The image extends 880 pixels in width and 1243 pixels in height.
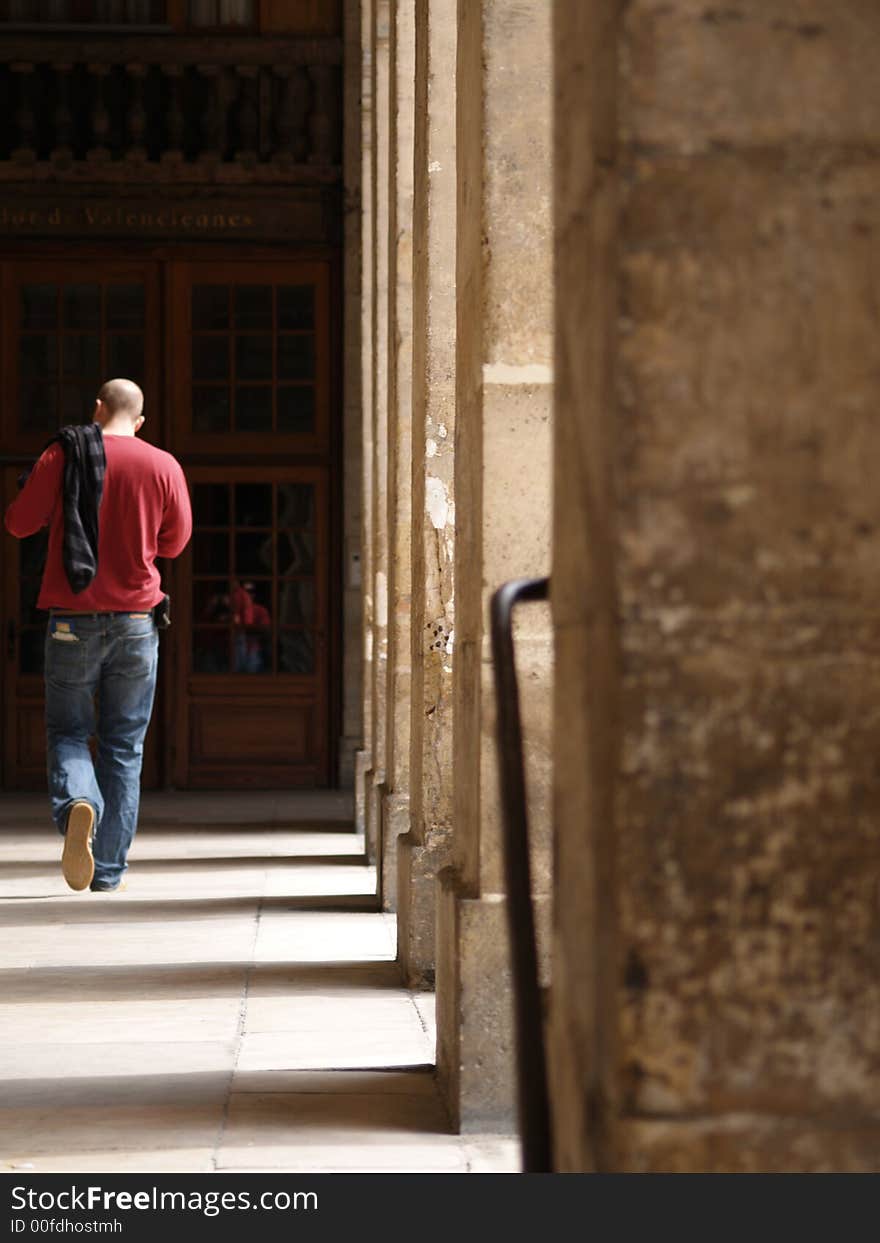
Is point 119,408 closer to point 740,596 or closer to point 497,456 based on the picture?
point 497,456

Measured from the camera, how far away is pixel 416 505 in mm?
5742

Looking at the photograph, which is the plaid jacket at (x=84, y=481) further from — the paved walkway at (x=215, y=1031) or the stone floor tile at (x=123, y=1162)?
the stone floor tile at (x=123, y=1162)

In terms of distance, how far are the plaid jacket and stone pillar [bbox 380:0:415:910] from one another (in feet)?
3.60

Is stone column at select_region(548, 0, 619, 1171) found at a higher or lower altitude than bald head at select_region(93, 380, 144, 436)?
lower

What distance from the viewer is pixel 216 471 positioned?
13.5 meters

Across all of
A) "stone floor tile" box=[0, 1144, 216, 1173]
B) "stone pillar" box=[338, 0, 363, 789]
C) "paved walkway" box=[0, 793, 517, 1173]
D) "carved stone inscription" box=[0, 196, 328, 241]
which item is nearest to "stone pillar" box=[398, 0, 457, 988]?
"paved walkway" box=[0, 793, 517, 1173]

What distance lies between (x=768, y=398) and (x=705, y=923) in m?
0.55

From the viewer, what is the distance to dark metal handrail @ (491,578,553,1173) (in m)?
2.22

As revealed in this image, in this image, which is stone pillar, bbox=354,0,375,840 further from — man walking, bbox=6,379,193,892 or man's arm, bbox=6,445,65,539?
man's arm, bbox=6,445,65,539

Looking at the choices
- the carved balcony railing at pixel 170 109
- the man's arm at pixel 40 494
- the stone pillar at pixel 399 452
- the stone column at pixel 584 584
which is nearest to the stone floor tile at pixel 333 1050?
the stone column at pixel 584 584

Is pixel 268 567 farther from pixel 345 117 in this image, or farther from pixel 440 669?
pixel 440 669

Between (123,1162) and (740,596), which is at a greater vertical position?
(740,596)

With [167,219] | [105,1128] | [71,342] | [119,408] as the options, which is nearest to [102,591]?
[119,408]

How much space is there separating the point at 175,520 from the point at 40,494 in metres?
0.51
